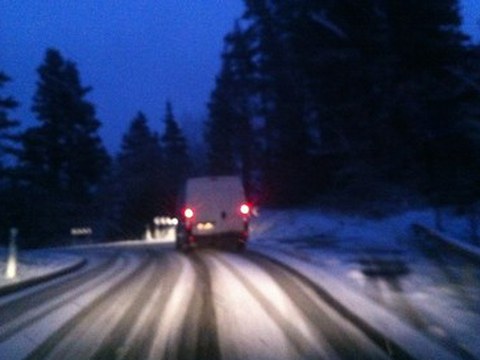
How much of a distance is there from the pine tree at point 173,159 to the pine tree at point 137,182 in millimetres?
619

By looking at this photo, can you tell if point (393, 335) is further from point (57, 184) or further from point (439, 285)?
point (57, 184)

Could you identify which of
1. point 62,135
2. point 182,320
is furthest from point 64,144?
point 182,320

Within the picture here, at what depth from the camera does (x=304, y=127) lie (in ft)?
166

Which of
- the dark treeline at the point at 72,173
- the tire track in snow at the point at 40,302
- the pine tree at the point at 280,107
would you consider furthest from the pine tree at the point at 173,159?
the tire track in snow at the point at 40,302

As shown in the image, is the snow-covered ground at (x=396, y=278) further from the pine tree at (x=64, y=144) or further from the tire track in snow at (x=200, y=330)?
the pine tree at (x=64, y=144)

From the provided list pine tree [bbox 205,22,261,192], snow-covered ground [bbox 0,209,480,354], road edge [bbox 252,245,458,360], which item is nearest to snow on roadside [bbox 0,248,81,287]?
snow-covered ground [bbox 0,209,480,354]

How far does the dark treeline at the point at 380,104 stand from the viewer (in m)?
33.6

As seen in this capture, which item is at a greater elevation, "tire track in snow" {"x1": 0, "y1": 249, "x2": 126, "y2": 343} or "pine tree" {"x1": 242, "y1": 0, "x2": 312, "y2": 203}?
"pine tree" {"x1": 242, "y1": 0, "x2": 312, "y2": 203}

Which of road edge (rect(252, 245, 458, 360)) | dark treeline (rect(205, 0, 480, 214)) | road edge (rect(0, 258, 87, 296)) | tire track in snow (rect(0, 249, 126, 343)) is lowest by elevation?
road edge (rect(252, 245, 458, 360))

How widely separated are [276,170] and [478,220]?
22967 millimetres

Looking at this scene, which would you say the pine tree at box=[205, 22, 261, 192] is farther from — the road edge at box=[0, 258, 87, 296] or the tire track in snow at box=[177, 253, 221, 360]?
the tire track in snow at box=[177, 253, 221, 360]

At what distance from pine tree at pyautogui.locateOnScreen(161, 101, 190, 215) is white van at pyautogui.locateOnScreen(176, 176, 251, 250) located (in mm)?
35489

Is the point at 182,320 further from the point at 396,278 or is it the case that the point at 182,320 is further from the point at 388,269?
the point at 388,269

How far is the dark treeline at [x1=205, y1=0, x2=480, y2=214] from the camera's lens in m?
33.6
